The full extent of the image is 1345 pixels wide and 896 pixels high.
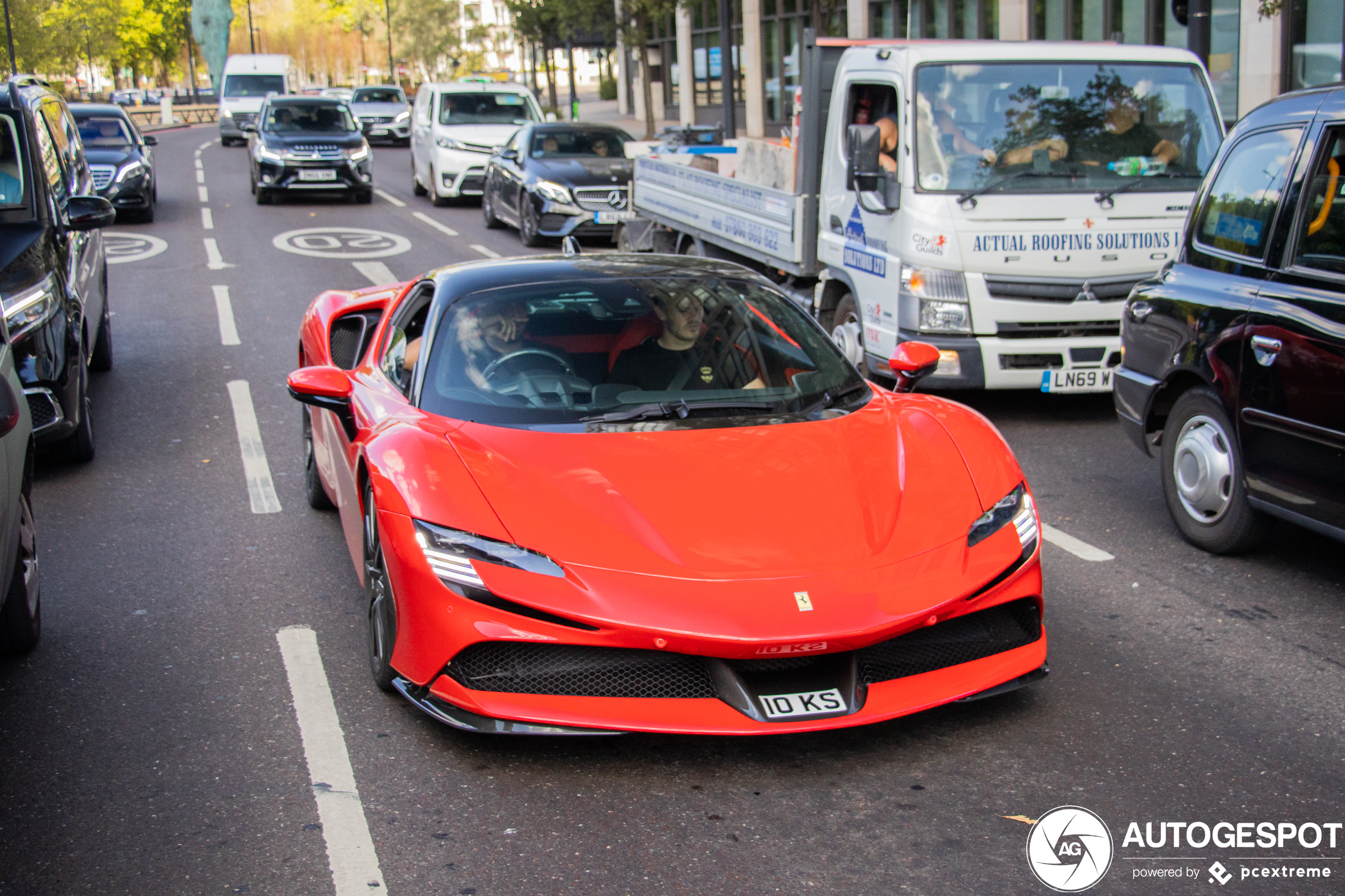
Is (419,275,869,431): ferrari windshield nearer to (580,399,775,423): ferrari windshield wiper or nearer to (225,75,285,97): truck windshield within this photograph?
(580,399,775,423): ferrari windshield wiper

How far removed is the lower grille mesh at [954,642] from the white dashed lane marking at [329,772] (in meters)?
1.40

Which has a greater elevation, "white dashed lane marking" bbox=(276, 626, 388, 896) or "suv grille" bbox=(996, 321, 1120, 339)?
"suv grille" bbox=(996, 321, 1120, 339)

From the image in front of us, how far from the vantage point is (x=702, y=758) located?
3.89 m

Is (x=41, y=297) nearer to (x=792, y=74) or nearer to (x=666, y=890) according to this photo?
(x=666, y=890)

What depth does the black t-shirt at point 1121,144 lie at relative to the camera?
8.36 m

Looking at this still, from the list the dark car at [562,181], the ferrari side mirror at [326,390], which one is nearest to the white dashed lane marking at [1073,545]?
the ferrari side mirror at [326,390]

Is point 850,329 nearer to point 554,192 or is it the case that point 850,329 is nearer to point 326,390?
point 326,390

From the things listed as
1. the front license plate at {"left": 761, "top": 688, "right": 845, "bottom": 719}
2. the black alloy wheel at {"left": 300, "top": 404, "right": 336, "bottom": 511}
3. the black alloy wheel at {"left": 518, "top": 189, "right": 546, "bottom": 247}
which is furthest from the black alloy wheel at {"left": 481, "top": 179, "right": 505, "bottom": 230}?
the front license plate at {"left": 761, "top": 688, "right": 845, "bottom": 719}

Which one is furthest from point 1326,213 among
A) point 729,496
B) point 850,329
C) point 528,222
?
point 528,222

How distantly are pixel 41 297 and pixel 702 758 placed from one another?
5.23 meters

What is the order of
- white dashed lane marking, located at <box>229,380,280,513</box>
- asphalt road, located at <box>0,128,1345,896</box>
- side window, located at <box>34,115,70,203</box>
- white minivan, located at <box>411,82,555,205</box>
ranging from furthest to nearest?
1. white minivan, located at <box>411,82,555,205</box>
2. side window, located at <box>34,115,70,203</box>
3. white dashed lane marking, located at <box>229,380,280,513</box>
4. asphalt road, located at <box>0,128,1345,896</box>

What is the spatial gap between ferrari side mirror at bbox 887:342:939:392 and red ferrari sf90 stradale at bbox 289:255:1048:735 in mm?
21

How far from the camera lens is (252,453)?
7902 mm

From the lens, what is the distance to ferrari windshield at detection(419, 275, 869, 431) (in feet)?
15.4
